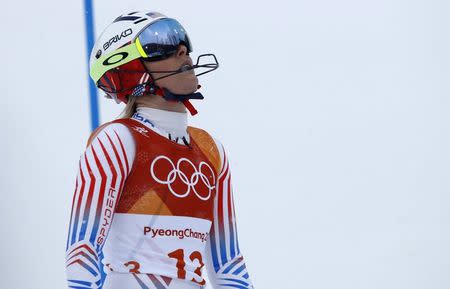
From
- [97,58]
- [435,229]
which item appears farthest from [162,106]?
[435,229]

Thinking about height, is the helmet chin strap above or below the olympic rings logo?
above

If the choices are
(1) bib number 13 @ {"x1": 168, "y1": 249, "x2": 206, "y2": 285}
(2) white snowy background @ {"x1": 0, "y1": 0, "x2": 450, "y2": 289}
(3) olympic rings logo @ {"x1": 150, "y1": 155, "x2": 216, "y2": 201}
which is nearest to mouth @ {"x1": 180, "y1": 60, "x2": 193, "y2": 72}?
(3) olympic rings logo @ {"x1": 150, "y1": 155, "x2": 216, "y2": 201}

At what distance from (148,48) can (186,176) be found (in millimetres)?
252

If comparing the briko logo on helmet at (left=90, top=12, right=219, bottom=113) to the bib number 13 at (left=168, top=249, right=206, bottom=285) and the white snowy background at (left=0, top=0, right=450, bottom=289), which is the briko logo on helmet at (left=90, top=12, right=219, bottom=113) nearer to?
the bib number 13 at (left=168, top=249, right=206, bottom=285)

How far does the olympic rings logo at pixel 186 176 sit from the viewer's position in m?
2.04

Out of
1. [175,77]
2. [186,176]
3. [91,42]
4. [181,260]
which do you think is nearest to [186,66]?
[175,77]

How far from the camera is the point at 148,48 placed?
210 centimetres

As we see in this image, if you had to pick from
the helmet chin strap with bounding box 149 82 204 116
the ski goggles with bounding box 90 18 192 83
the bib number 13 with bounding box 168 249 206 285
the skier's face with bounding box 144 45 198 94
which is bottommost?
the bib number 13 with bounding box 168 249 206 285

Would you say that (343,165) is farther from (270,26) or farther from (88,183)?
(88,183)

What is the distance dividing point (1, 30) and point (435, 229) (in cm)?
135

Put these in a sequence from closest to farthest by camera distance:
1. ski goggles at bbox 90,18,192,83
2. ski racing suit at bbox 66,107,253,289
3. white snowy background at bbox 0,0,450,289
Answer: ski racing suit at bbox 66,107,253,289, ski goggles at bbox 90,18,192,83, white snowy background at bbox 0,0,450,289

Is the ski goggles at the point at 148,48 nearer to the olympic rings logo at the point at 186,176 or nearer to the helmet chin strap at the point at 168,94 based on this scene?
the helmet chin strap at the point at 168,94

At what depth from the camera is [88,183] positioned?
1.96 meters

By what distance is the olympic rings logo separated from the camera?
6.69 feet
